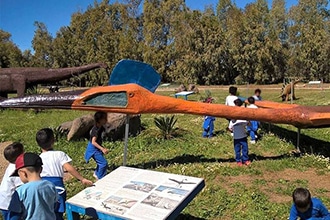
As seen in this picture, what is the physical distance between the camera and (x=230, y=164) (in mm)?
5867

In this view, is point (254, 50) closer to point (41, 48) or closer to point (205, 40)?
point (205, 40)

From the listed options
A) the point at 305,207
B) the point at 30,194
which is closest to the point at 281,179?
the point at 305,207

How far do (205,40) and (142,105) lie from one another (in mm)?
28305

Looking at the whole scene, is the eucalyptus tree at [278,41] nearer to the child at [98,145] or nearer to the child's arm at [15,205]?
the child at [98,145]

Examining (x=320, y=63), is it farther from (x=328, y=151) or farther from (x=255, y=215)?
(x=255, y=215)

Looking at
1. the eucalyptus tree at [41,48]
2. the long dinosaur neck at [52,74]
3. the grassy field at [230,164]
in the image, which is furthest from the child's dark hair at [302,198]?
the eucalyptus tree at [41,48]

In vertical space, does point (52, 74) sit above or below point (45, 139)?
above

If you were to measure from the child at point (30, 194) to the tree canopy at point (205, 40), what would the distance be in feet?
99.0

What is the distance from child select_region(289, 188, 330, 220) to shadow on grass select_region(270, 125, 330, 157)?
3665 millimetres

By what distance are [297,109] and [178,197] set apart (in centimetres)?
333

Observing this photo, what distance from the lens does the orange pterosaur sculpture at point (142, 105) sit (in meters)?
4.18

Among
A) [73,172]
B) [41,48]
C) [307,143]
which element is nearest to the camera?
[73,172]

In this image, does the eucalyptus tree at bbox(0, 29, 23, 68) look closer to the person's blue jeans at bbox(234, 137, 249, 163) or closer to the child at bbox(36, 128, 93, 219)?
the person's blue jeans at bbox(234, 137, 249, 163)

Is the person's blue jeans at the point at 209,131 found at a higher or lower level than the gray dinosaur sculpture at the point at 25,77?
lower
